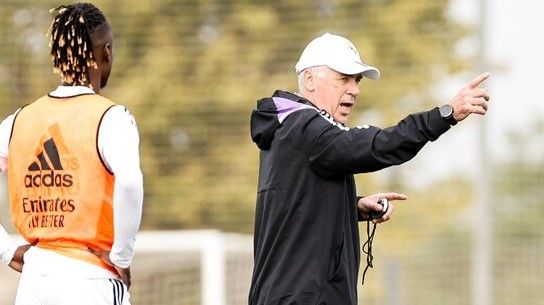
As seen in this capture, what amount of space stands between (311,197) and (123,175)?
76 cm

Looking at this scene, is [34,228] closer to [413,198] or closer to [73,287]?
[73,287]

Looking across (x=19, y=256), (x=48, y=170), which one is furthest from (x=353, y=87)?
(x=19, y=256)

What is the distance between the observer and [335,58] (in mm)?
5453

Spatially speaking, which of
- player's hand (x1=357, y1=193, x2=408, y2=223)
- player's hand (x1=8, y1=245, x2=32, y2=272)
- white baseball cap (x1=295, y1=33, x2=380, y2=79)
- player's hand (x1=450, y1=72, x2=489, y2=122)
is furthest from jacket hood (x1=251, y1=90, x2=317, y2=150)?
player's hand (x1=8, y1=245, x2=32, y2=272)

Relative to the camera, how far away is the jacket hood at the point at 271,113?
5.36 meters

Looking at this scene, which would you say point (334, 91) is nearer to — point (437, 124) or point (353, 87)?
point (353, 87)

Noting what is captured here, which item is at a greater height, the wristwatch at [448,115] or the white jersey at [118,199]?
the wristwatch at [448,115]

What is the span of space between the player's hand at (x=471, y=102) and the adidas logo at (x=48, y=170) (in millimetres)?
1315

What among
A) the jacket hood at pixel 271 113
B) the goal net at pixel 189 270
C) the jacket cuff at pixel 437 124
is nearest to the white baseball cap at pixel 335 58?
the jacket hood at pixel 271 113

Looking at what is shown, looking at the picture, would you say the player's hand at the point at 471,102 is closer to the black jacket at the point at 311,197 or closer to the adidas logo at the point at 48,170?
the black jacket at the point at 311,197

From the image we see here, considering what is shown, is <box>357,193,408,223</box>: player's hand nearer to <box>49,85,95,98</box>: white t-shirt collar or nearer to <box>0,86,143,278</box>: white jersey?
<box>0,86,143,278</box>: white jersey

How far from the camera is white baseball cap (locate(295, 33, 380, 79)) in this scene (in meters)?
5.42

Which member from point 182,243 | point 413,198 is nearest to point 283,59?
point 413,198

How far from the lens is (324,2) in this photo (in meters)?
13.4
